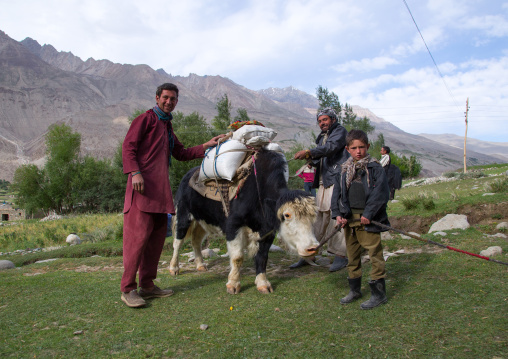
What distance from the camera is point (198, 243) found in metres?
5.52

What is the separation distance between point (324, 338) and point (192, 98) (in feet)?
462

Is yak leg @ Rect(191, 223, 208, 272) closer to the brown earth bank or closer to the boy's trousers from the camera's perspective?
the boy's trousers

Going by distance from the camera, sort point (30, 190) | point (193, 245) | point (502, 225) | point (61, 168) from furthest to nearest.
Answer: point (61, 168) < point (30, 190) < point (502, 225) < point (193, 245)

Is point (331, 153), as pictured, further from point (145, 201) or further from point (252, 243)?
point (145, 201)

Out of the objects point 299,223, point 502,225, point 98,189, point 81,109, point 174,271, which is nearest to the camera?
point 299,223

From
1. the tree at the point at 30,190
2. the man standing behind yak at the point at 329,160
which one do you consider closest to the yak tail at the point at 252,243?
the man standing behind yak at the point at 329,160

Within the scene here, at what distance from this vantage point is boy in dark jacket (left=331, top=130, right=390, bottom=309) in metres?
2.98

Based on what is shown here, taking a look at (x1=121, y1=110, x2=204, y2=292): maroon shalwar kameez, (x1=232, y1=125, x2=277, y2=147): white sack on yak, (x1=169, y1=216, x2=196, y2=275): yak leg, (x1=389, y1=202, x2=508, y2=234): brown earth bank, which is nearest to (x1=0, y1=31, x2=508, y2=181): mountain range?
(x1=389, y1=202, x2=508, y2=234): brown earth bank

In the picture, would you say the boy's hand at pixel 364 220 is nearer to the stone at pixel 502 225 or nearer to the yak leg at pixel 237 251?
the yak leg at pixel 237 251

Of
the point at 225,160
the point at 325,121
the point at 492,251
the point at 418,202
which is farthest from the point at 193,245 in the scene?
the point at 418,202

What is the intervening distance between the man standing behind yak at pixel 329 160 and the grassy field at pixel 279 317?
1.15 ft

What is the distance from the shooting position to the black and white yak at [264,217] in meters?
3.37

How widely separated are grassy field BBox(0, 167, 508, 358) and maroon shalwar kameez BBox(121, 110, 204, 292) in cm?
40

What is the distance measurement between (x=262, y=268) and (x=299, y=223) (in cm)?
92
